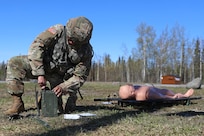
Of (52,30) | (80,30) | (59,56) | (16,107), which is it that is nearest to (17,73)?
(16,107)

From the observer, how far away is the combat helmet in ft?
14.9

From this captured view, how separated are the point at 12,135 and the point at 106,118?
1.44 m

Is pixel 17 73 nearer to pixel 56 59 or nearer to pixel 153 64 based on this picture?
pixel 56 59

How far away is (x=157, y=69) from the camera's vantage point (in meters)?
49.1

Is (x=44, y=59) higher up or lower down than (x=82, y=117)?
higher up

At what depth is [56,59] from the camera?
16.6 ft

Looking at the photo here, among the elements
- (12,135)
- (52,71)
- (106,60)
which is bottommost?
(12,135)

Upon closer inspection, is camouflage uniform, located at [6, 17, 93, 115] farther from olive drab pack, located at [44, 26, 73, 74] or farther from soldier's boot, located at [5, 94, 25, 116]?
soldier's boot, located at [5, 94, 25, 116]

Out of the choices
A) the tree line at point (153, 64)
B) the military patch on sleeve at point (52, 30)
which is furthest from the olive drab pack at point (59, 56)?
the tree line at point (153, 64)

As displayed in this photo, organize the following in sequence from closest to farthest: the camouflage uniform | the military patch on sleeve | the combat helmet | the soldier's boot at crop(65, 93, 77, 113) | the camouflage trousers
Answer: the combat helmet, the camouflage uniform, the military patch on sleeve, the camouflage trousers, the soldier's boot at crop(65, 93, 77, 113)

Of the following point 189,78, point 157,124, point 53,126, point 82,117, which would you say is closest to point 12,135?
point 53,126

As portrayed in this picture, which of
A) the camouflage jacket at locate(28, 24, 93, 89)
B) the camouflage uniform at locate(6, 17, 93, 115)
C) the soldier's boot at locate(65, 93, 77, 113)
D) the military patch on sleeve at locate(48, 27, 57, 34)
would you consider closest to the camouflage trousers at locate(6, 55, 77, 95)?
the camouflage uniform at locate(6, 17, 93, 115)

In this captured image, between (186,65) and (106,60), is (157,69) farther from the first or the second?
(106,60)

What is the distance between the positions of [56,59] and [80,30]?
2.51 ft
